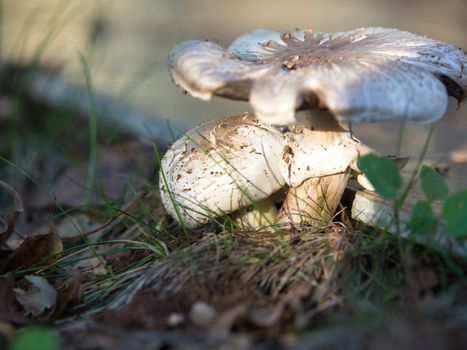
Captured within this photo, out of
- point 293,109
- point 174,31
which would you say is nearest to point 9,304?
point 293,109

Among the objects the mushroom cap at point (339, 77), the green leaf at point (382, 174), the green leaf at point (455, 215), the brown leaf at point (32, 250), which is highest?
the mushroom cap at point (339, 77)

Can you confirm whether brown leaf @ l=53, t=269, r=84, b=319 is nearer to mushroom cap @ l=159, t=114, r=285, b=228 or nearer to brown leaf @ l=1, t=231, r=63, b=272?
brown leaf @ l=1, t=231, r=63, b=272

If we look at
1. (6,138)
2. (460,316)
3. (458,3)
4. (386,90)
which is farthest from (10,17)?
(460,316)

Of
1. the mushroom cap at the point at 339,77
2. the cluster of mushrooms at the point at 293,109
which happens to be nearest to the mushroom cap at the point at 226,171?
the cluster of mushrooms at the point at 293,109

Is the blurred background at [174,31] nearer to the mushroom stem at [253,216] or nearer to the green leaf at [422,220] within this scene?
the mushroom stem at [253,216]

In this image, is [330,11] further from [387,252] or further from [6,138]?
[387,252]

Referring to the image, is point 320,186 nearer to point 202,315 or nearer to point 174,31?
point 202,315

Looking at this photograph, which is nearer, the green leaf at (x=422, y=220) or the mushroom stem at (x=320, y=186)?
the green leaf at (x=422, y=220)
